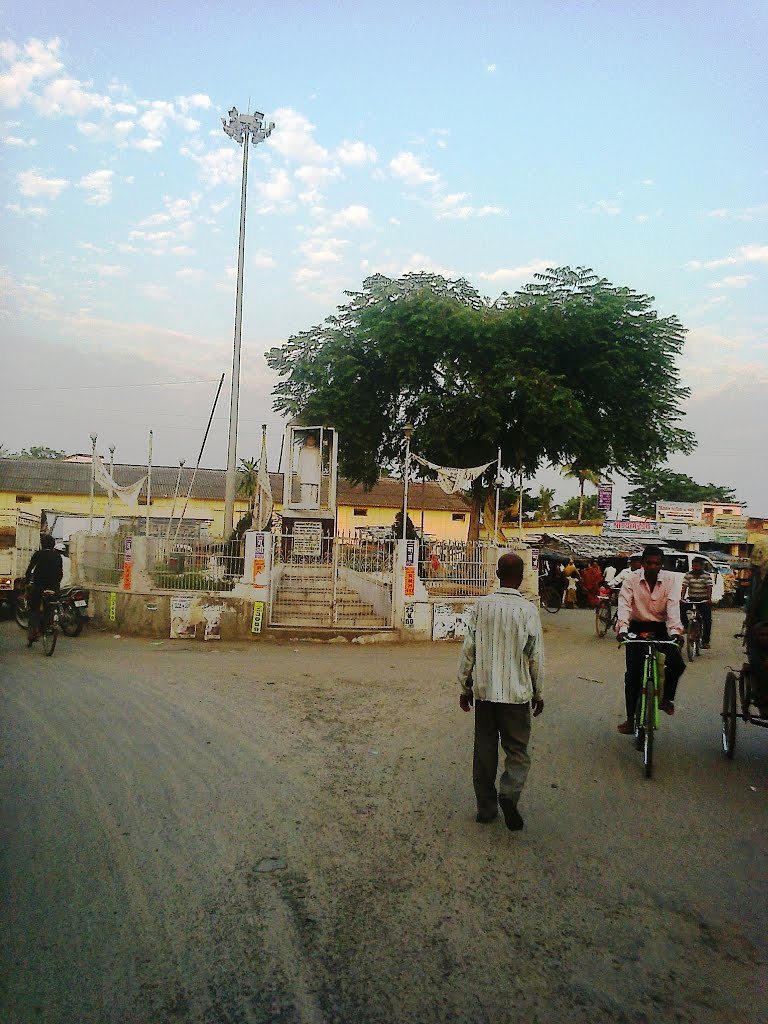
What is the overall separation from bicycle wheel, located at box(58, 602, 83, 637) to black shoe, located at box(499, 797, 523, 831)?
11888 mm

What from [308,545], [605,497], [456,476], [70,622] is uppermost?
[605,497]

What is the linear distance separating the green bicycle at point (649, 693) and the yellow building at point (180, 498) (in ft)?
135

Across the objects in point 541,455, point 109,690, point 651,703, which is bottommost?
point 109,690

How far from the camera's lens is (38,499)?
52156mm

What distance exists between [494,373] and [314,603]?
8.93 metres

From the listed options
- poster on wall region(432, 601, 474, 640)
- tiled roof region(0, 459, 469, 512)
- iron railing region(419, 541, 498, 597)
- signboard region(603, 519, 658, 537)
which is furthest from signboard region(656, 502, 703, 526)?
poster on wall region(432, 601, 474, 640)

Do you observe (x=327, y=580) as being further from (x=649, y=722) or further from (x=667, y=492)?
(x=667, y=492)

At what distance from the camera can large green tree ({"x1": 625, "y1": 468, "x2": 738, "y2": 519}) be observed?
203 ft

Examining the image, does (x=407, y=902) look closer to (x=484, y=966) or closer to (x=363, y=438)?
(x=484, y=966)

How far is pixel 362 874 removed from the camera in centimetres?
433

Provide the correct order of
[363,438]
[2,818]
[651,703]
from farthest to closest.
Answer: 1. [363,438]
2. [651,703]
3. [2,818]

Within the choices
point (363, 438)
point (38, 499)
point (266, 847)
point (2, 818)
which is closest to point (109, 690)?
point (2, 818)

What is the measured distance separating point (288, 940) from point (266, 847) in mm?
1136

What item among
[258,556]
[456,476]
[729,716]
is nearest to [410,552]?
[258,556]
